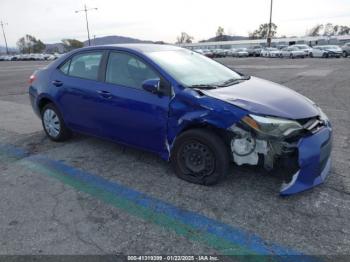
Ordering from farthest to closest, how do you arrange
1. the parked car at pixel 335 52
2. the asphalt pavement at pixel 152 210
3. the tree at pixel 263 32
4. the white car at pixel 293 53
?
the tree at pixel 263 32, the white car at pixel 293 53, the parked car at pixel 335 52, the asphalt pavement at pixel 152 210

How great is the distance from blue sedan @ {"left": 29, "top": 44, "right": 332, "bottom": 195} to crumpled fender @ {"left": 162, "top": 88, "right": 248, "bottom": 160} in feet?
0.03

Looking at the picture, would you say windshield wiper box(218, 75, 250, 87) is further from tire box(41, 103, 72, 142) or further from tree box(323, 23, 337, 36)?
tree box(323, 23, 337, 36)

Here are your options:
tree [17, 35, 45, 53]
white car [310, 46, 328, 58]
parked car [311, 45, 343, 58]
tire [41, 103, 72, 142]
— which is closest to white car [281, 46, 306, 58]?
white car [310, 46, 328, 58]

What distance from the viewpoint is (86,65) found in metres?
4.75

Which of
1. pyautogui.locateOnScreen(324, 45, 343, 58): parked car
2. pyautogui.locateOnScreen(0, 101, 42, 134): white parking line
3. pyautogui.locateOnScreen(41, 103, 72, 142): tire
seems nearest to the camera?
pyautogui.locateOnScreen(41, 103, 72, 142): tire

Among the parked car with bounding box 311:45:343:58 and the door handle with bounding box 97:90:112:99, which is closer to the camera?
the door handle with bounding box 97:90:112:99

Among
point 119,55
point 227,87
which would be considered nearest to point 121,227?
point 227,87

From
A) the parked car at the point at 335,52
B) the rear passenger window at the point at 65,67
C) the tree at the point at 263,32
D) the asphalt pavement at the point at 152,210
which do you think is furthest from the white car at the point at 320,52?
the tree at the point at 263,32

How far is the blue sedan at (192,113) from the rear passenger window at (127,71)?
0.04 ft

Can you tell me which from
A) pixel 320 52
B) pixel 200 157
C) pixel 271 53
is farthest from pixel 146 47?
pixel 271 53

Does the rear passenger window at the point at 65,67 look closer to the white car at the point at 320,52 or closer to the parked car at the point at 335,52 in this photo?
the parked car at the point at 335,52

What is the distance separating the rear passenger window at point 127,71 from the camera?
4039 mm

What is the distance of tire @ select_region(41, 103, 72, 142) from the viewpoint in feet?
17.1

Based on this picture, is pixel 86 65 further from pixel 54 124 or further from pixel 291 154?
pixel 291 154
